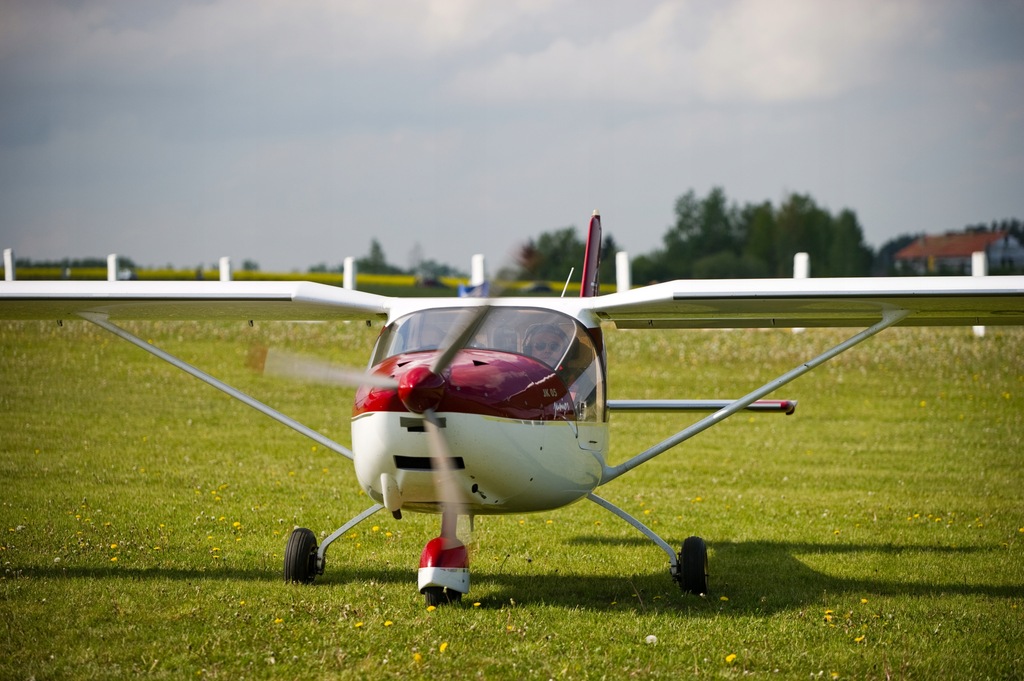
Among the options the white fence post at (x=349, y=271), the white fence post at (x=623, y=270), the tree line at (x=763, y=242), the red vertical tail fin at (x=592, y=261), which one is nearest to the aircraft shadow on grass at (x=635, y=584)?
the red vertical tail fin at (x=592, y=261)

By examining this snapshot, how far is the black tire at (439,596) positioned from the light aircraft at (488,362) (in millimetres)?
15

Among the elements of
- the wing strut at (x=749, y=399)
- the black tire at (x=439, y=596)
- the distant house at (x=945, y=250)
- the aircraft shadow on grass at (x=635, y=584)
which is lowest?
the aircraft shadow on grass at (x=635, y=584)

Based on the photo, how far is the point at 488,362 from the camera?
606cm

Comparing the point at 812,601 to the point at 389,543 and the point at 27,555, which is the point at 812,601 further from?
the point at 27,555

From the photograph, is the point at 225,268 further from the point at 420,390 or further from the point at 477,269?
the point at 420,390

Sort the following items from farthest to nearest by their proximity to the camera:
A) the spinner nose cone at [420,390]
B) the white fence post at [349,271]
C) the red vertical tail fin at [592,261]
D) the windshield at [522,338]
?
the white fence post at [349,271]
the red vertical tail fin at [592,261]
the windshield at [522,338]
the spinner nose cone at [420,390]

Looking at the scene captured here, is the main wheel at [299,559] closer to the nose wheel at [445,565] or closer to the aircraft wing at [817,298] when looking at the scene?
the nose wheel at [445,565]

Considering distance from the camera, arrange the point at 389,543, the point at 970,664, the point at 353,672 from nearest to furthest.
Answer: the point at 353,672
the point at 970,664
the point at 389,543

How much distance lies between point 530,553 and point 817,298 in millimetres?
3346

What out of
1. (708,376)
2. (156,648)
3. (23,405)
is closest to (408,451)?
(156,648)

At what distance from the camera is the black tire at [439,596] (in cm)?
655

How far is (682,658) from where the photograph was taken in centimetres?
574

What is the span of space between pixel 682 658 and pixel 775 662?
1.78ft

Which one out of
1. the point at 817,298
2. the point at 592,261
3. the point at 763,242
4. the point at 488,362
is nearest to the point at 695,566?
the point at 817,298
